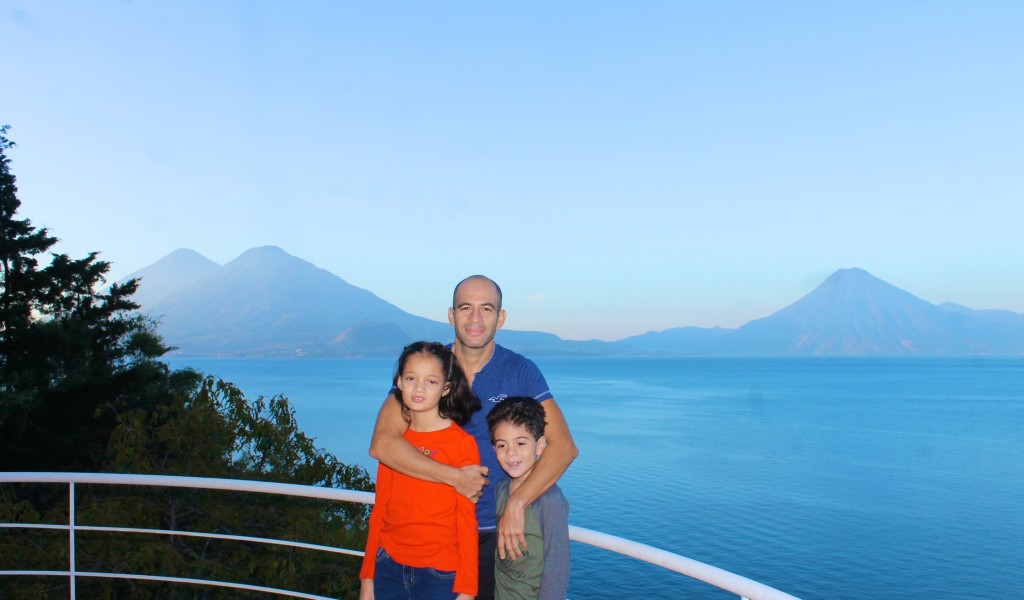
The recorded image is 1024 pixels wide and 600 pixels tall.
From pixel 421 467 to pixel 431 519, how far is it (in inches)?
7.2

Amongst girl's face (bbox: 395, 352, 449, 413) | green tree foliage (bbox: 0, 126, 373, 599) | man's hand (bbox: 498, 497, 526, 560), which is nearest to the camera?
man's hand (bbox: 498, 497, 526, 560)

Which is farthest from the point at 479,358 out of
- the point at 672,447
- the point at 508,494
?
the point at 672,447

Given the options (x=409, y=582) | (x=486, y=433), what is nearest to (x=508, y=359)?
(x=486, y=433)

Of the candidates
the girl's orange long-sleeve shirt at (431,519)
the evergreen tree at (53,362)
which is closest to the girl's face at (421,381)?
the girl's orange long-sleeve shirt at (431,519)

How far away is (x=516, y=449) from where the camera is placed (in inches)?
84.0

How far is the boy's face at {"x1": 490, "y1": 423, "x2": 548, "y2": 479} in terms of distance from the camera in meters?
2.13

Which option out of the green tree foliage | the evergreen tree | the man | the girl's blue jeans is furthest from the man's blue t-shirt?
the evergreen tree

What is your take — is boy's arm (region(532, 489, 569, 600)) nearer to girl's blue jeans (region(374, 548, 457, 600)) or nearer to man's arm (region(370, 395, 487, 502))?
man's arm (region(370, 395, 487, 502))

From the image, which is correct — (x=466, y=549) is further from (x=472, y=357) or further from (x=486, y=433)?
(x=472, y=357)

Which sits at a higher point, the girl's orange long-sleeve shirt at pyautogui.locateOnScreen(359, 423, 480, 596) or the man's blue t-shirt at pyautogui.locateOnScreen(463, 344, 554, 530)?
the man's blue t-shirt at pyautogui.locateOnScreen(463, 344, 554, 530)

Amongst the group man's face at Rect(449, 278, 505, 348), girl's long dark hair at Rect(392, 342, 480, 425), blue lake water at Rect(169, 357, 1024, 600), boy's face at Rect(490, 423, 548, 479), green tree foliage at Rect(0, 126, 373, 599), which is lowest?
blue lake water at Rect(169, 357, 1024, 600)

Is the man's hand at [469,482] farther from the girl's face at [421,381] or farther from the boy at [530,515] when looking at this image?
the girl's face at [421,381]

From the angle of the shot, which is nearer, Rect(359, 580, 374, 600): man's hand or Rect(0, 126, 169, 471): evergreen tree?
Rect(359, 580, 374, 600): man's hand

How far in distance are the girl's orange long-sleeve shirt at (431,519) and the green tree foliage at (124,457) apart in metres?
6.92
